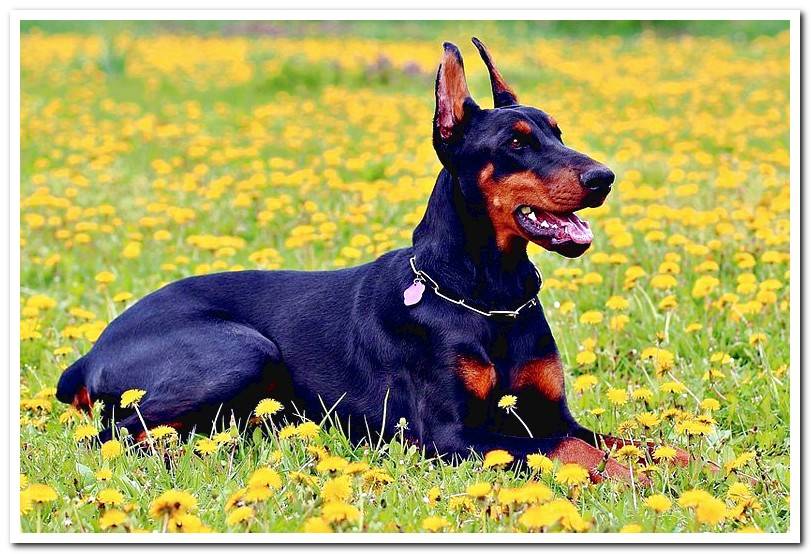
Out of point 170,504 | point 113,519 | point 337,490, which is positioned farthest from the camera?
point 337,490

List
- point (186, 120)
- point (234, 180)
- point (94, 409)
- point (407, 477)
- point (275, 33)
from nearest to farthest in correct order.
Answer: point (407, 477), point (94, 409), point (234, 180), point (186, 120), point (275, 33)

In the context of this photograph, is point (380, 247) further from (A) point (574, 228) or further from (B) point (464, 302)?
(A) point (574, 228)

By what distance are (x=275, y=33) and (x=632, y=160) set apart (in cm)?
1059

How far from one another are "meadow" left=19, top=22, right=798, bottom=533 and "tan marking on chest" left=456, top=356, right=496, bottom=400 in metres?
0.29

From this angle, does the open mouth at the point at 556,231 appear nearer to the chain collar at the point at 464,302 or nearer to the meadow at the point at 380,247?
the chain collar at the point at 464,302

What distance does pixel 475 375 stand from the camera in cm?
393

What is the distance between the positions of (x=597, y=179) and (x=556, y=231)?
0.81ft

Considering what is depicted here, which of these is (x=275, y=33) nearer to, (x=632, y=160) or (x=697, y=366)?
(x=632, y=160)

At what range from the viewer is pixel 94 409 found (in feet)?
14.7

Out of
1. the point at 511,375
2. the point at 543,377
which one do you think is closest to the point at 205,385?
the point at 511,375

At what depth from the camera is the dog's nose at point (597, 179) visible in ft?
12.1

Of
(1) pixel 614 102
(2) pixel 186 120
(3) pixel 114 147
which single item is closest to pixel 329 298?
(3) pixel 114 147

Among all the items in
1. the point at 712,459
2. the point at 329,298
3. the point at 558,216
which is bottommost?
the point at 712,459

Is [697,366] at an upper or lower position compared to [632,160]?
lower
